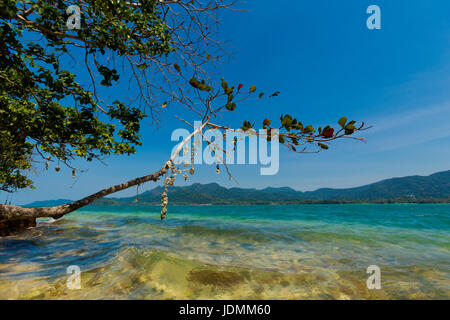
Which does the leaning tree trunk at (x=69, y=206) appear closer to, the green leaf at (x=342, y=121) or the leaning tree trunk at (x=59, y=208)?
the leaning tree trunk at (x=59, y=208)

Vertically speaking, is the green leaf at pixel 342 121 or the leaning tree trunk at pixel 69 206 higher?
the green leaf at pixel 342 121

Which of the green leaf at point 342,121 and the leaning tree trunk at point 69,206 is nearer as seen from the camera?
the green leaf at point 342,121

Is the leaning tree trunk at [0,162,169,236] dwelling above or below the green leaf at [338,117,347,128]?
below

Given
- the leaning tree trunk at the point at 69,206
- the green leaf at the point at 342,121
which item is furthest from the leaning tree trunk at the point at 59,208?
the green leaf at the point at 342,121

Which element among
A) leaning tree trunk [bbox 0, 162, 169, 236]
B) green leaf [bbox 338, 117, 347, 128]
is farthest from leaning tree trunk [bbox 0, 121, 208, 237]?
green leaf [bbox 338, 117, 347, 128]

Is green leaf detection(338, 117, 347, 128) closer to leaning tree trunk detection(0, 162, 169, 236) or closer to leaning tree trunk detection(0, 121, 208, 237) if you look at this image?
leaning tree trunk detection(0, 121, 208, 237)

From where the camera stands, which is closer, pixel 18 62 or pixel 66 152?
pixel 18 62

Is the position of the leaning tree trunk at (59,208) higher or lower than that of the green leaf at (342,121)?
lower

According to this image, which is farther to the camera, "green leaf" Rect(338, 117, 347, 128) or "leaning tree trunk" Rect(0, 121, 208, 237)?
"leaning tree trunk" Rect(0, 121, 208, 237)
